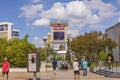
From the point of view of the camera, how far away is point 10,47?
1993 inches

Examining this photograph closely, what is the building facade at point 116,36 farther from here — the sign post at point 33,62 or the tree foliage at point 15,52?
the sign post at point 33,62

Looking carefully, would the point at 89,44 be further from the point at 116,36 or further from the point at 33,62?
the point at 33,62

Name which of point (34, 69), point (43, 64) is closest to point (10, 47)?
point (43, 64)

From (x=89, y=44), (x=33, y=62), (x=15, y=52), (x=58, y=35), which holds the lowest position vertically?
(x=33, y=62)

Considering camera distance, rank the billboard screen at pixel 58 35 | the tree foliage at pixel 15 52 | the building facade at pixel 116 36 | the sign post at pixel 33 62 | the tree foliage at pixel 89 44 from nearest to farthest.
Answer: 1. the sign post at pixel 33 62
2. the tree foliage at pixel 15 52
3. the tree foliage at pixel 89 44
4. the building facade at pixel 116 36
5. the billboard screen at pixel 58 35

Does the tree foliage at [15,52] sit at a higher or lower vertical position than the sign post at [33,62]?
higher

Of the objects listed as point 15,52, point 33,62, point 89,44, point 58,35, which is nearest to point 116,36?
point 89,44

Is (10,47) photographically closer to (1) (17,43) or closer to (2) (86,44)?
(1) (17,43)

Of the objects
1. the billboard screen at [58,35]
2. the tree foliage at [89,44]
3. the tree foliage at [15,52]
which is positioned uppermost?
the billboard screen at [58,35]

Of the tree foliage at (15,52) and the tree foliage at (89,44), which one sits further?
the tree foliage at (89,44)

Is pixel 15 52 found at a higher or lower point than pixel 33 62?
higher

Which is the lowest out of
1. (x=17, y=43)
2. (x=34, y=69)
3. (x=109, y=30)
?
(x=34, y=69)

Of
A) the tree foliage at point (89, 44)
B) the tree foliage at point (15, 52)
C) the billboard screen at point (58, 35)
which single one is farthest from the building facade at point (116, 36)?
the billboard screen at point (58, 35)

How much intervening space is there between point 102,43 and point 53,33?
111228mm
